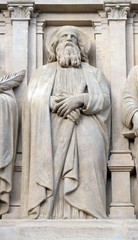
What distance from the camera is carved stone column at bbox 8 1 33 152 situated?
546 inches

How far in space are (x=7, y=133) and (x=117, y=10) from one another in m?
2.50

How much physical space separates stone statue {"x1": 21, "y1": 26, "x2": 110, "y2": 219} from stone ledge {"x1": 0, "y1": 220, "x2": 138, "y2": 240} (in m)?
0.31

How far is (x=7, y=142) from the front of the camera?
13.3 m

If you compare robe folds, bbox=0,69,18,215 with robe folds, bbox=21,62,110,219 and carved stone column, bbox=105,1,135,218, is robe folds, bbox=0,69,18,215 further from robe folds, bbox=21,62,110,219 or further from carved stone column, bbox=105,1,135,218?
carved stone column, bbox=105,1,135,218

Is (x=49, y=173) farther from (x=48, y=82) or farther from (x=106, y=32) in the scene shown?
(x=106, y=32)

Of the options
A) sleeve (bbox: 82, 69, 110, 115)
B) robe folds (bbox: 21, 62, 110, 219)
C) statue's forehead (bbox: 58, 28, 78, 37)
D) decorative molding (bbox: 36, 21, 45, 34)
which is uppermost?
decorative molding (bbox: 36, 21, 45, 34)

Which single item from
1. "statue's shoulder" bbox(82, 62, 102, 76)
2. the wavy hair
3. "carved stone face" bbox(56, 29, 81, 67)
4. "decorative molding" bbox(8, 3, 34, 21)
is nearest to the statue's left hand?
"statue's shoulder" bbox(82, 62, 102, 76)

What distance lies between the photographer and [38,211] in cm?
1288

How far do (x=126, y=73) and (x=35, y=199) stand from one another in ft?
7.68

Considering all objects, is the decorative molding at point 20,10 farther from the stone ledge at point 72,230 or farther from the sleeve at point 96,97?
the stone ledge at point 72,230

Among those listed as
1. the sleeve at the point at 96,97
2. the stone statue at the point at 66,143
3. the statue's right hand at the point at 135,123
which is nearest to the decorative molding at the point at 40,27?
the stone statue at the point at 66,143

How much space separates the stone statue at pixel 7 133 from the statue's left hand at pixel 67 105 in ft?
2.14

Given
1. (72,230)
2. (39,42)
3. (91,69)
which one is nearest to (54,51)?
(39,42)

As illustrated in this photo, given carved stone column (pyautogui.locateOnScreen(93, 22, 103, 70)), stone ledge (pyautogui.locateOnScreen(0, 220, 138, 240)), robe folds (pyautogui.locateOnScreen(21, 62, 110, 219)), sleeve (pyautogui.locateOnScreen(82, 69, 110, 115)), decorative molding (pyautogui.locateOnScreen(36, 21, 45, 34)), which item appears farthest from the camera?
decorative molding (pyautogui.locateOnScreen(36, 21, 45, 34))
